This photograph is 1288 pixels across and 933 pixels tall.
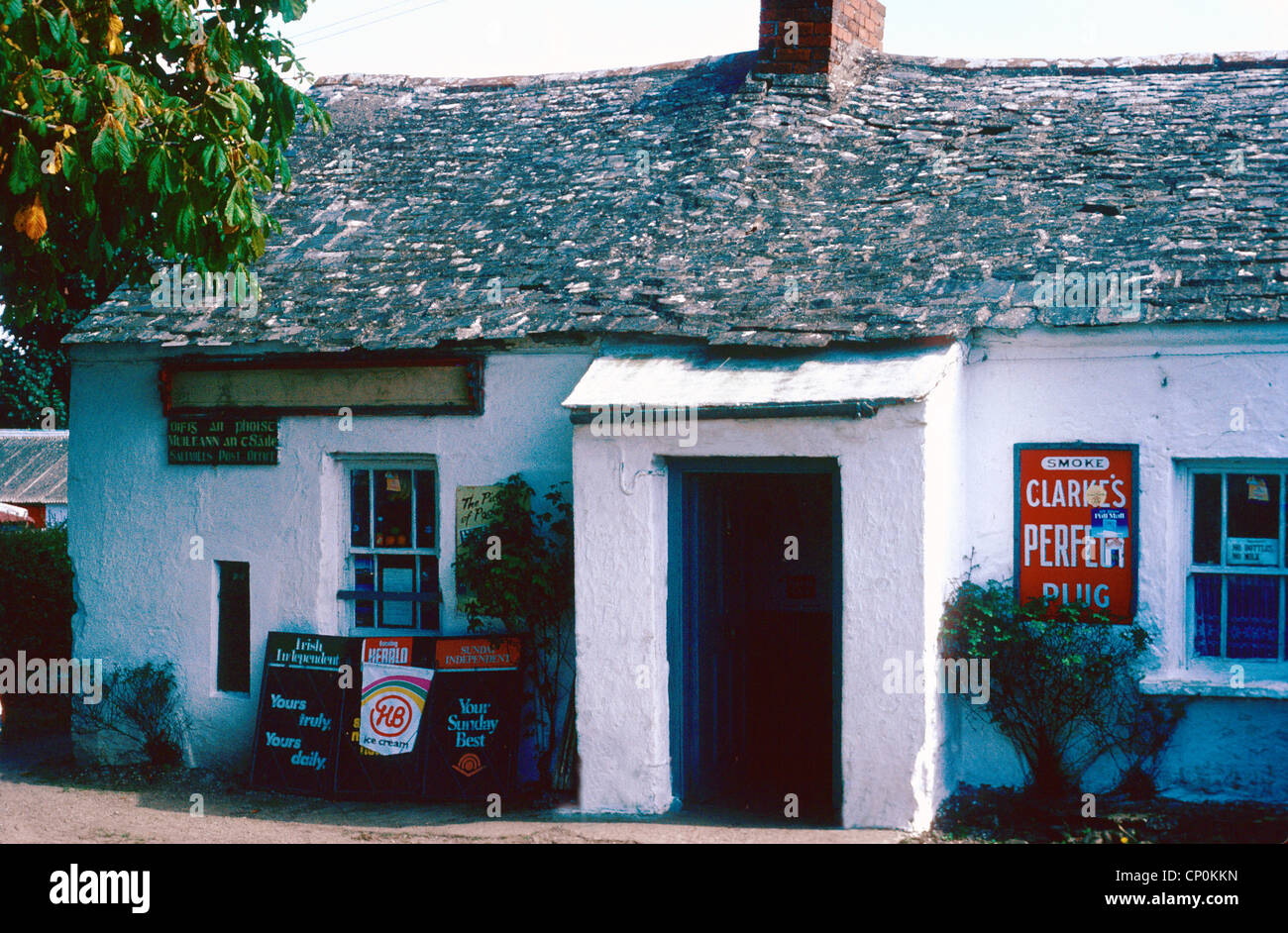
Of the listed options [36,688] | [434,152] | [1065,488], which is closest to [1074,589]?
[1065,488]

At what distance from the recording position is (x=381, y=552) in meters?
9.84

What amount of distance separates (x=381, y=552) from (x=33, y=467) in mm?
28547

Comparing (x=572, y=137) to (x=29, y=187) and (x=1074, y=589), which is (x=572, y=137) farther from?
(x=1074, y=589)

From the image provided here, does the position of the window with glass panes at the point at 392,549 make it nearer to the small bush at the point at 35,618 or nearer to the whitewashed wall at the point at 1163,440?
the whitewashed wall at the point at 1163,440

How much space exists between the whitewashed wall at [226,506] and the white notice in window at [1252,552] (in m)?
4.59

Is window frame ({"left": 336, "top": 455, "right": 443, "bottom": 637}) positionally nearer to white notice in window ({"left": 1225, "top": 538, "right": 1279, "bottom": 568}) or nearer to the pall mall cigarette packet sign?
the pall mall cigarette packet sign

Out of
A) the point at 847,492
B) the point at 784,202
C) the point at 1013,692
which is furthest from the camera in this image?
the point at 784,202

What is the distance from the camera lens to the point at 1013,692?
8.34 meters

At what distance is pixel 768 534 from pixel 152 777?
5288 mm
